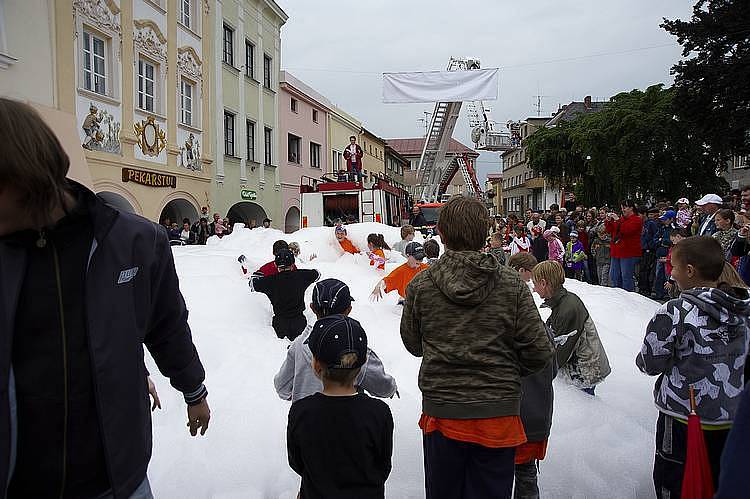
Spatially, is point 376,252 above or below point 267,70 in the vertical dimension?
below

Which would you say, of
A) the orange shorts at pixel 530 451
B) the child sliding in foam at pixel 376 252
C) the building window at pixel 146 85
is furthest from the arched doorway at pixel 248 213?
the orange shorts at pixel 530 451

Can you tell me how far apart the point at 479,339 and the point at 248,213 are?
73.6ft

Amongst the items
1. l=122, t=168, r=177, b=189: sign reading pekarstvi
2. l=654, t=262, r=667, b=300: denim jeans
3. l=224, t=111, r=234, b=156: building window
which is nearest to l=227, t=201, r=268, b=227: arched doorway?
l=224, t=111, r=234, b=156: building window

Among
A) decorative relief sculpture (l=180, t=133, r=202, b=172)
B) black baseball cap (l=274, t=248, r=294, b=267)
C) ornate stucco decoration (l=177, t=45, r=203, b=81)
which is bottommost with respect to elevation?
black baseball cap (l=274, t=248, r=294, b=267)

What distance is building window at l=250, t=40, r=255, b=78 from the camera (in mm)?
22547

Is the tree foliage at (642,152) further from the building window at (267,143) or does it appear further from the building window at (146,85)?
the building window at (146,85)

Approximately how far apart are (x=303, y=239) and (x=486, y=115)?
19098 mm

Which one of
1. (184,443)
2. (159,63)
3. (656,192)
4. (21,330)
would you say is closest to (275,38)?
(159,63)

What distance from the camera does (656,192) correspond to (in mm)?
26141

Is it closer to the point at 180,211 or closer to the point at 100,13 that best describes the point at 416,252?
the point at 100,13

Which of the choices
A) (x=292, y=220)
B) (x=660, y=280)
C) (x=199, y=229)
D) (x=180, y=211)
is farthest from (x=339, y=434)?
(x=292, y=220)

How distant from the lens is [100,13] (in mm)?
13836

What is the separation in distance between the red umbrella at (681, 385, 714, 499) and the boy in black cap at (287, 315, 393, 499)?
5.02 ft

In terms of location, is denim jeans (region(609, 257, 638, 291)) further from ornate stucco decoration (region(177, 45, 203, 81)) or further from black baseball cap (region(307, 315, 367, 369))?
ornate stucco decoration (region(177, 45, 203, 81))
